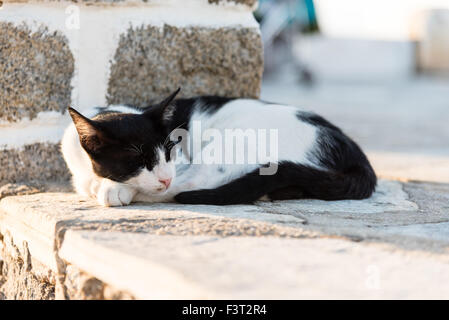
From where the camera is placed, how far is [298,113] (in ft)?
7.63

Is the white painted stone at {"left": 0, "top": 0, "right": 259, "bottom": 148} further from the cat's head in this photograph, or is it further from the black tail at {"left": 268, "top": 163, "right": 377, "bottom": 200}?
the black tail at {"left": 268, "top": 163, "right": 377, "bottom": 200}

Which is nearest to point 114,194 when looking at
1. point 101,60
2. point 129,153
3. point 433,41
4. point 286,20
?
point 129,153

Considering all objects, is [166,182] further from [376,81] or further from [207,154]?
[376,81]

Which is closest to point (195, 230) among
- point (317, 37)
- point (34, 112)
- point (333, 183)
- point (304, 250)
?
point (304, 250)

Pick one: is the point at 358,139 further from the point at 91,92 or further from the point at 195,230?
the point at 195,230

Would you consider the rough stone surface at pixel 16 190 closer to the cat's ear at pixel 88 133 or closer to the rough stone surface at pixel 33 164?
the rough stone surface at pixel 33 164

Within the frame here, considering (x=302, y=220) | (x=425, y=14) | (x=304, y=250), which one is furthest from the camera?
(x=425, y=14)

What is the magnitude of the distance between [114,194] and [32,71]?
0.69 m

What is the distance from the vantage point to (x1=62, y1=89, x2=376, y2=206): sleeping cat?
2012 millimetres

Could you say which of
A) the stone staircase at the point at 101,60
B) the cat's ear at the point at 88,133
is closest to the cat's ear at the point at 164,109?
the cat's ear at the point at 88,133

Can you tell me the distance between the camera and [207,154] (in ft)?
7.45

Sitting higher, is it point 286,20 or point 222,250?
point 286,20

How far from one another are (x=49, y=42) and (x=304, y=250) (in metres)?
1.40

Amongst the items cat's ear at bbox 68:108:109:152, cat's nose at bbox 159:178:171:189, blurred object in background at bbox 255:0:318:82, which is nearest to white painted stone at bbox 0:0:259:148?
cat's ear at bbox 68:108:109:152
